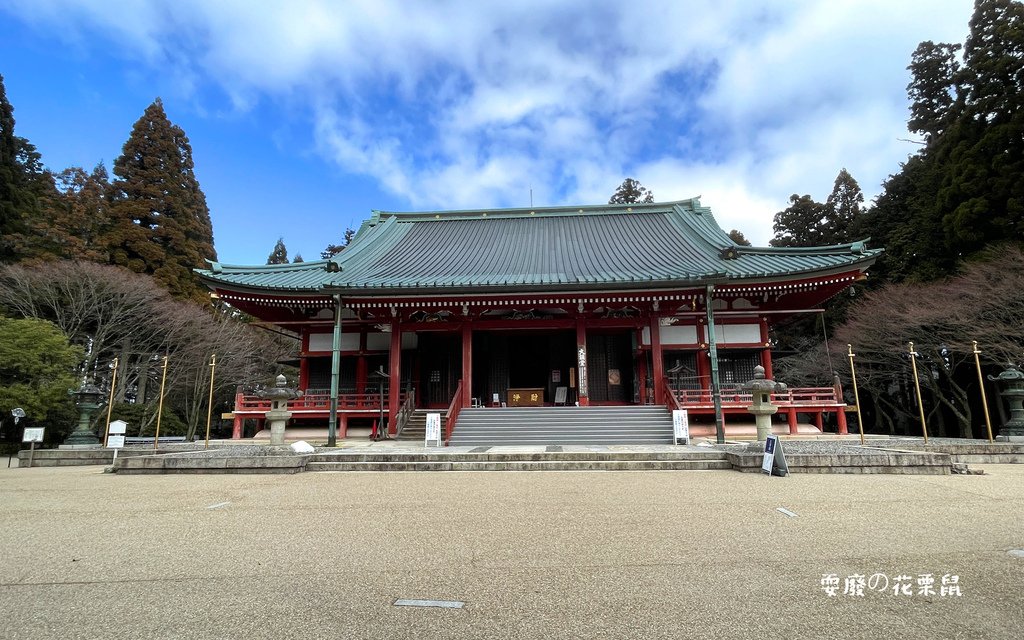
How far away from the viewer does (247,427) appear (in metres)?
27.8

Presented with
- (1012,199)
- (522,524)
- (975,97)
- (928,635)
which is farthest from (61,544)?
(975,97)

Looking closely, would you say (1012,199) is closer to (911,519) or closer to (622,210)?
(622,210)

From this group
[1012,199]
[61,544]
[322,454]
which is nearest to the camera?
[61,544]

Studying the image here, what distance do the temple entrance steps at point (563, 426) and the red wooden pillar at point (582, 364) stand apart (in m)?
0.69

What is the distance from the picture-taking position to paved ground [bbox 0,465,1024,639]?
2643 millimetres

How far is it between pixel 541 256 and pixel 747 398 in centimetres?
816

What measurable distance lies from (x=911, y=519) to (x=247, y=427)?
30286 millimetres

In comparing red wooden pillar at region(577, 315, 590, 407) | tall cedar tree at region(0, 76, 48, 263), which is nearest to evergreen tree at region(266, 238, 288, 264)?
tall cedar tree at region(0, 76, 48, 263)

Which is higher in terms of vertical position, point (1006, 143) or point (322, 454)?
point (1006, 143)

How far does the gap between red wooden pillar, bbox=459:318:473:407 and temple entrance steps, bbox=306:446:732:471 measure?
4.82m

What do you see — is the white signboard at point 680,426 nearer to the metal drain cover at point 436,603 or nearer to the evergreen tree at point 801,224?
the metal drain cover at point 436,603

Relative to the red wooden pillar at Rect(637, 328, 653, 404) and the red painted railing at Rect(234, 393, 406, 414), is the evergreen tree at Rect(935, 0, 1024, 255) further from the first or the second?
the red painted railing at Rect(234, 393, 406, 414)

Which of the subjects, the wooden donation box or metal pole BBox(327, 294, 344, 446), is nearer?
metal pole BBox(327, 294, 344, 446)

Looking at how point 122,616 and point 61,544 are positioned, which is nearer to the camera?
point 122,616
